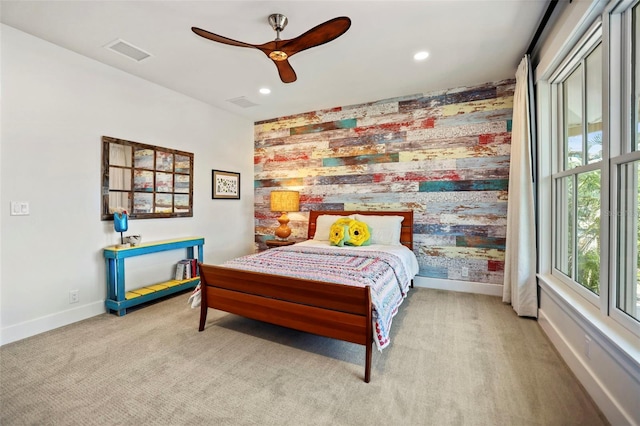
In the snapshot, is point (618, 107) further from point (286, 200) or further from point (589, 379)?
point (286, 200)

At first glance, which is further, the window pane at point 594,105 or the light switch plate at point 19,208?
the light switch plate at point 19,208

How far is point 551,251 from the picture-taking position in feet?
8.93

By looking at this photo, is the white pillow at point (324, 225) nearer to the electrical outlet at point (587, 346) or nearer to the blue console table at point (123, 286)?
the blue console table at point (123, 286)

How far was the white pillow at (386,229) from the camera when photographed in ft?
12.2

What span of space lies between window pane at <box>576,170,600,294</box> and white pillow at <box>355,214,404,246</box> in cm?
181

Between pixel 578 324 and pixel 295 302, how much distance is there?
1.94 m

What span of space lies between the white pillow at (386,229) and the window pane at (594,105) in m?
2.02

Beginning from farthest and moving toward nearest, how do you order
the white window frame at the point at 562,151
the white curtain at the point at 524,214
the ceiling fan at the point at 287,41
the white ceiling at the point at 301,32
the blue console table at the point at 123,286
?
the blue console table at the point at 123,286 → the white curtain at the point at 524,214 → the white ceiling at the point at 301,32 → the ceiling fan at the point at 287,41 → the white window frame at the point at 562,151

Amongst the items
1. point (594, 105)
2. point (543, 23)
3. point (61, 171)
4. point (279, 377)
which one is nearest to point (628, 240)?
point (594, 105)

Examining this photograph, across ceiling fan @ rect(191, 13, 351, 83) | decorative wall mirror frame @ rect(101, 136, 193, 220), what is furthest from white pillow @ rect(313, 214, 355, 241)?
ceiling fan @ rect(191, 13, 351, 83)

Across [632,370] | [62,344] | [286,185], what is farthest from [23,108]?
[632,370]

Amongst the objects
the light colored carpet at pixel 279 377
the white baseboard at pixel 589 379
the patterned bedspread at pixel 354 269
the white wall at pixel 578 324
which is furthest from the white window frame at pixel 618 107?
the patterned bedspread at pixel 354 269

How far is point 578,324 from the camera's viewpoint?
6.27 feet

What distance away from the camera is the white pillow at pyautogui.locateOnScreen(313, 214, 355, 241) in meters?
4.08
